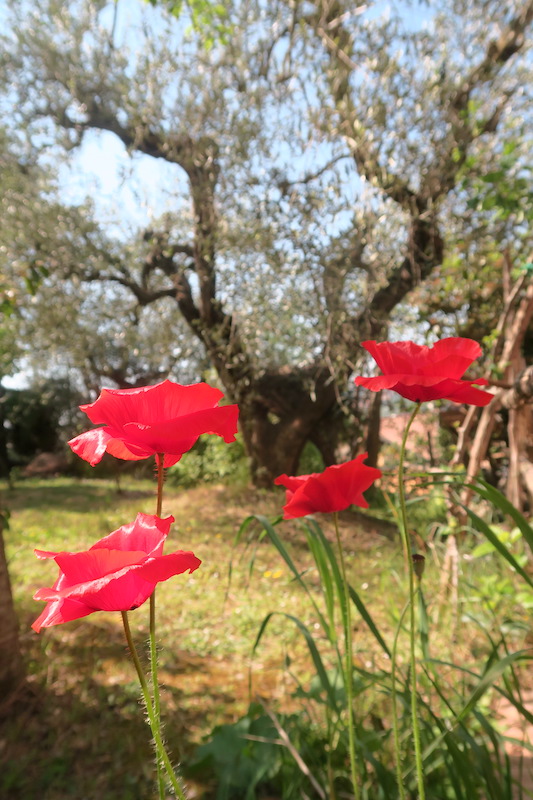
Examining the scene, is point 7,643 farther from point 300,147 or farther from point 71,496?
point 71,496

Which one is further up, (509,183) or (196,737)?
(509,183)

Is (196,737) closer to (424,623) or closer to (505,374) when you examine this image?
(424,623)

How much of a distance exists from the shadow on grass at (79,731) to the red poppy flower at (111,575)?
1.16 meters

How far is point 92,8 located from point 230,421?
6014 mm

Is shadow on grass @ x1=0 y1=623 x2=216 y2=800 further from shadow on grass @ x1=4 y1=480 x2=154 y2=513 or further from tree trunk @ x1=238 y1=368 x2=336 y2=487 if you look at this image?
tree trunk @ x1=238 y1=368 x2=336 y2=487

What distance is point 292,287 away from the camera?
4258mm

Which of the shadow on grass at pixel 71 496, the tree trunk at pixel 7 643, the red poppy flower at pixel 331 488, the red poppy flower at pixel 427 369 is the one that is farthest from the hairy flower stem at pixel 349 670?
the shadow on grass at pixel 71 496

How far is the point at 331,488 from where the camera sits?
0.71 m

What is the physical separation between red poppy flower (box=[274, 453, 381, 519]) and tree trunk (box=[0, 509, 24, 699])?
155 cm

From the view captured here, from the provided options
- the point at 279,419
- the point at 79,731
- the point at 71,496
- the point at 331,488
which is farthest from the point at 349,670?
the point at 71,496

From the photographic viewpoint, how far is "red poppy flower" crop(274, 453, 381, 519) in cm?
71

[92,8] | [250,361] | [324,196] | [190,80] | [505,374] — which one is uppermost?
[92,8]

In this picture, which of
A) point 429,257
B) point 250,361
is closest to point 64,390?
point 250,361

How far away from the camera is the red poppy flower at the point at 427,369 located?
541 millimetres
